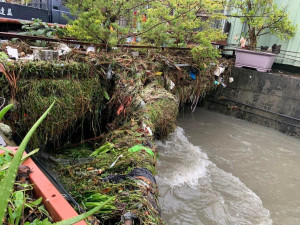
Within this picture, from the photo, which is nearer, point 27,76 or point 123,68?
point 27,76


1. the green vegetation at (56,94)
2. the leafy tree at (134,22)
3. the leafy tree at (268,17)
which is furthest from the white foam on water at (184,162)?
the leafy tree at (268,17)

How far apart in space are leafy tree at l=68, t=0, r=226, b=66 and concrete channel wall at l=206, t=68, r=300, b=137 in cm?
202

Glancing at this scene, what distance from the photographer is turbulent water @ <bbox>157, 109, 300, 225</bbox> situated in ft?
12.2

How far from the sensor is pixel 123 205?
189cm

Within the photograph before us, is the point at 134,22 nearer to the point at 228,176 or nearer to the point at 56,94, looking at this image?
the point at 56,94

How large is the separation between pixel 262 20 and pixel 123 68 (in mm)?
Answer: 5680

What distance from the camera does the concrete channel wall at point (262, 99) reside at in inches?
274

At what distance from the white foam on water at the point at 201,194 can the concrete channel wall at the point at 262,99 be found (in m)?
3.35

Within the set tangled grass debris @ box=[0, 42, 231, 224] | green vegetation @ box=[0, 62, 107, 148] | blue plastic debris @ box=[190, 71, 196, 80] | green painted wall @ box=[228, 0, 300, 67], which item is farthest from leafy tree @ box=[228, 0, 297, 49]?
green vegetation @ box=[0, 62, 107, 148]

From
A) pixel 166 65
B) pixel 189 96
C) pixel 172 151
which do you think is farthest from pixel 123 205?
pixel 189 96

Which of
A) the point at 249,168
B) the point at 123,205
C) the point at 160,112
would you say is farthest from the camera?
the point at 249,168

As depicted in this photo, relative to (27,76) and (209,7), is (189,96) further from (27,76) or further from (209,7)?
(27,76)

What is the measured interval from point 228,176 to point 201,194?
95cm

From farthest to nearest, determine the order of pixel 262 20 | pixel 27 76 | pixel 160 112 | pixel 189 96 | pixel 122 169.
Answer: pixel 262 20 → pixel 189 96 → pixel 160 112 → pixel 27 76 → pixel 122 169
